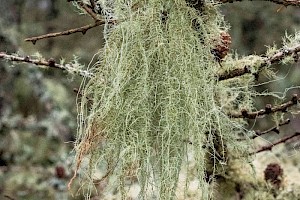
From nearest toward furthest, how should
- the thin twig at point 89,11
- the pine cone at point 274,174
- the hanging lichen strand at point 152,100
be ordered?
the hanging lichen strand at point 152,100
the thin twig at point 89,11
the pine cone at point 274,174

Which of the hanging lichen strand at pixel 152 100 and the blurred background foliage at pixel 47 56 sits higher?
the blurred background foliage at pixel 47 56

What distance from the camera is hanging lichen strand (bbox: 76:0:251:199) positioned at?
1.03 meters

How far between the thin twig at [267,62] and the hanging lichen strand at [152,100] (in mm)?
79

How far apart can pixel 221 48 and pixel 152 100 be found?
0.50 ft

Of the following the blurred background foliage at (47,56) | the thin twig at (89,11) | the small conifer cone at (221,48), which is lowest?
the small conifer cone at (221,48)

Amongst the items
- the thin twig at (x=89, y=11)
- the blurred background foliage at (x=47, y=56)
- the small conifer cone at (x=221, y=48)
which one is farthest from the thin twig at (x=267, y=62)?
the blurred background foliage at (x=47, y=56)

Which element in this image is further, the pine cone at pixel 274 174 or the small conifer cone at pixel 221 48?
the pine cone at pixel 274 174

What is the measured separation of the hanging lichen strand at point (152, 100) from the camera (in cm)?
103

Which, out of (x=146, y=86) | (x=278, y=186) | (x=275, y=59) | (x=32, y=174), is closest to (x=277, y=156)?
(x=278, y=186)

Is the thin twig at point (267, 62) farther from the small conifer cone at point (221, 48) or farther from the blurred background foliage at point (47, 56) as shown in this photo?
the blurred background foliage at point (47, 56)

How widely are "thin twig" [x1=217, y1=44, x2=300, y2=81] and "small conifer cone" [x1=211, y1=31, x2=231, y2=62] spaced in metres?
0.04

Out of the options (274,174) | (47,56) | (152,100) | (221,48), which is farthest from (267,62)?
(47,56)

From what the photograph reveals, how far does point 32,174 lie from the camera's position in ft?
11.4

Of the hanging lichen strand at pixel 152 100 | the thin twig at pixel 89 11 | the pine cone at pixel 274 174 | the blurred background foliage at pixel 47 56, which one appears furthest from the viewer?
the blurred background foliage at pixel 47 56
